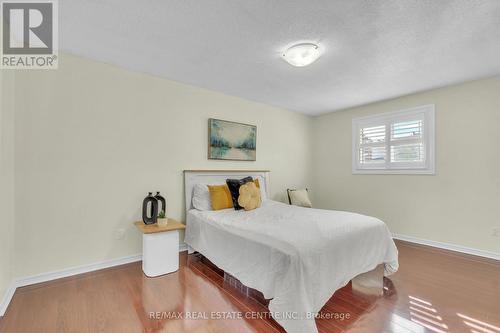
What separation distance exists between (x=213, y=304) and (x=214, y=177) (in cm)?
188

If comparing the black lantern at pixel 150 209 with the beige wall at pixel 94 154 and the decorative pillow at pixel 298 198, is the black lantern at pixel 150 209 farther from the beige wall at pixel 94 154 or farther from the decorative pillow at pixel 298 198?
the decorative pillow at pixel 298 198

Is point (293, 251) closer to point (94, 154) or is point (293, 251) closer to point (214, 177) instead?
point (214, 177)

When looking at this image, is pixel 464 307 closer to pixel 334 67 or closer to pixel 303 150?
pixel 334 67

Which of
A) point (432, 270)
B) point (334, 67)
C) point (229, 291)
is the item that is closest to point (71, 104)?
point (229, 291)

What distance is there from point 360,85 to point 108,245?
3880mm

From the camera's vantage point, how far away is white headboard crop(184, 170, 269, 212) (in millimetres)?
3178

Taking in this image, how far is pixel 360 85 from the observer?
3.22 meters

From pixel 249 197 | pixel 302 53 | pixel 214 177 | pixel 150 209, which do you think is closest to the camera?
pixel 302 53

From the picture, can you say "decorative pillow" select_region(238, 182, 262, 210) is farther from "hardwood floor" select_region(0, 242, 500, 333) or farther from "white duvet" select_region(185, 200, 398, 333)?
"hardwood floor" select_region(0, 242, 500, 333)

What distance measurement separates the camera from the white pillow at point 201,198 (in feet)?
10.2

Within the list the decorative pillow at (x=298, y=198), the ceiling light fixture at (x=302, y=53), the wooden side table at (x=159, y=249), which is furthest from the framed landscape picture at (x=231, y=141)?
the ceiling light fixture at (x=302, y=53)

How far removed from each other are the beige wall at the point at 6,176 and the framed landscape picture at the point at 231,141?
210cm

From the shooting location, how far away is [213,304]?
1919 mm

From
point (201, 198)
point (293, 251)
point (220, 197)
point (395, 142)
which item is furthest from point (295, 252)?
point (395, 142)
